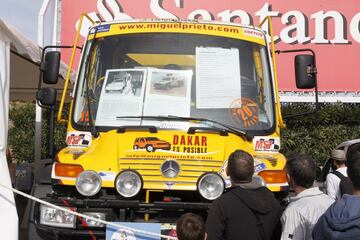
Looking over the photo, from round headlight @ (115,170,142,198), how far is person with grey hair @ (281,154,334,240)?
1.27 meters

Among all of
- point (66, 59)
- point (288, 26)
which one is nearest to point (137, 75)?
point (66, 59)

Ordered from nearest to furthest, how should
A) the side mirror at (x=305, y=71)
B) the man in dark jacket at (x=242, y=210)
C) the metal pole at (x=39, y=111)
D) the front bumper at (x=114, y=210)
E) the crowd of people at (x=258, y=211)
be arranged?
the crowd of people at (x=258, y=211)
the man in dark jacket at (x=242, y=210)
the front bumper at (x=114, y=210)
the side mirror at (x=305, y=71)
the metal pole at (x=39, y=111)

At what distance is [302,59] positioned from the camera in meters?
5.75

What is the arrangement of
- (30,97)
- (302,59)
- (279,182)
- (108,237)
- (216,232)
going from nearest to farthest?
(216,232), (108,237), (279,182), (302,59), (30,97)

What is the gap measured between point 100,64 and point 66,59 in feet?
16.1

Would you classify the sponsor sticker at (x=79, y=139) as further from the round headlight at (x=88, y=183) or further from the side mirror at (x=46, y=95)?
the round headlight at (x=88, y=183)

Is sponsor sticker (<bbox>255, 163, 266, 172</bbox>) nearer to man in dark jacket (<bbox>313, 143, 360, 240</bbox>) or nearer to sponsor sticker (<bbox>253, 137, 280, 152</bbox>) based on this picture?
sponsor sticker (<bbox>253, 137, 280, 152</bbox>)

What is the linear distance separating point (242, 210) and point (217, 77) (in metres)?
2.05

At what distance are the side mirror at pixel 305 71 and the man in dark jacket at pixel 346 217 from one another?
297cm

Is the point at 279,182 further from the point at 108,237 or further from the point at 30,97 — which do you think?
the point at 30,97

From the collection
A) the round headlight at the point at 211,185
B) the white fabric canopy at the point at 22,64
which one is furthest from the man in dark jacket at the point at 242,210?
the white fabric canopy at the point at 22,64

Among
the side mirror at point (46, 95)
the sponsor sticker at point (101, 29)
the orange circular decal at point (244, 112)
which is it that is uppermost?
the sponsor sticker at point (101, 29)

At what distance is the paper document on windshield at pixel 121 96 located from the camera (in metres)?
5.14

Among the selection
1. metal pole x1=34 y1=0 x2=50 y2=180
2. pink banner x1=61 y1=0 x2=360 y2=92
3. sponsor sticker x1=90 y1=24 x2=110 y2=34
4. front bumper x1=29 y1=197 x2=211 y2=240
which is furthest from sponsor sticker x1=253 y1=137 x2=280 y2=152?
pink banner x1=61 y1=0 x2=360 y2=92
